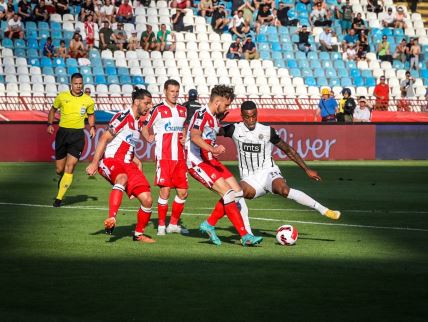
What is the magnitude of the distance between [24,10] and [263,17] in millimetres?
9125

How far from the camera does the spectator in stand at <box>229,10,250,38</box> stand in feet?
124

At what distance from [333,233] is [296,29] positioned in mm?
26615

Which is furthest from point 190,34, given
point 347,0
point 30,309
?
point 30,309

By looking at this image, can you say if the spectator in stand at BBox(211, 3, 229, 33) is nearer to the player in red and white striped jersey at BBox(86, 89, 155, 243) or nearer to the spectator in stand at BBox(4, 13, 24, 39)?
the spectator in stand at BBox(4, 13, 24, 39)

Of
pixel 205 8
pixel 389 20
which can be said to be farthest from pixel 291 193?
pixel 389 20

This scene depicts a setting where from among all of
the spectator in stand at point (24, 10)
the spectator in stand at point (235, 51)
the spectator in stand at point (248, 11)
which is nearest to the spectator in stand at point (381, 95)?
the spectator in stand at point (235, 51)

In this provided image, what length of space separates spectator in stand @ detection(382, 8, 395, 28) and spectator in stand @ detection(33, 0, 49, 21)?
1412cm

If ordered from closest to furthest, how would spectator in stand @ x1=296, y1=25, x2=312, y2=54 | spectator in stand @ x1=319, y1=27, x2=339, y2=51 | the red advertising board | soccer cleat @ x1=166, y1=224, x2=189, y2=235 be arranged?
1. soccer cleat @ x1=166, y1=224, x2=189, y2=235
2. the red advertising board
3. spectator in stand @ x1=296, y1=25, x2=312, y2=54
4. spectator in stand @ x1=319, y1=27, x2=339, y2=51

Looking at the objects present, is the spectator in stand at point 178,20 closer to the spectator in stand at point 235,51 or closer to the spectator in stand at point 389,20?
the spectator in stand at point 235,51

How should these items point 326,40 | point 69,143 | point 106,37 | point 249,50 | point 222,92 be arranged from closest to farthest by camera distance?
1. point 222,92
2. point 69,143
3. point 106,37
4. point 249,50
5. point 326,40

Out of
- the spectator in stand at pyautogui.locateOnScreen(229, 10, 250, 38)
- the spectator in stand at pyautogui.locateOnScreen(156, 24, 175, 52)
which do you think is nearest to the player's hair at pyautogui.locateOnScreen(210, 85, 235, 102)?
the spectator in stand at pyautogui.locateOnScreen(156, 24, 175, 52)

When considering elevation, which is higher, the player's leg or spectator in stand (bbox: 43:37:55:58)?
spectator in stand (bbox: 43:37:55:58)

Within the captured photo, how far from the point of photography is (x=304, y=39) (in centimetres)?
3878

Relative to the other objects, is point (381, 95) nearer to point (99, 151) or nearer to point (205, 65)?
point (205, 65)
